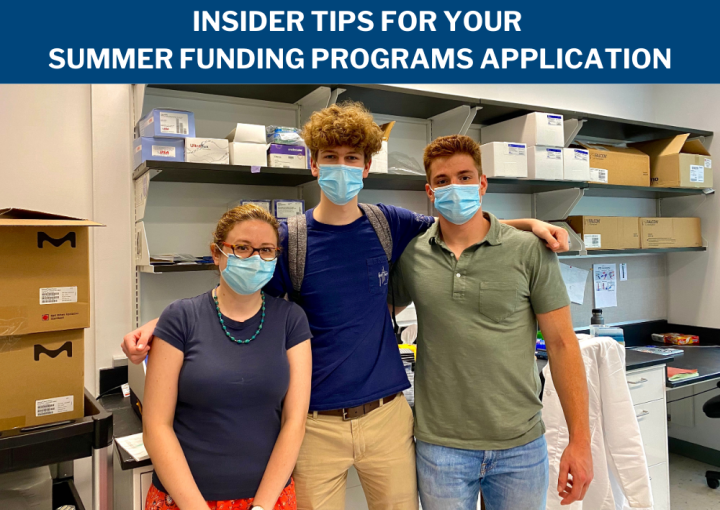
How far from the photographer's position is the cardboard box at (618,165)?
10.3 ft

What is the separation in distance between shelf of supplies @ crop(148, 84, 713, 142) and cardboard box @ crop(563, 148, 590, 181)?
0.25m

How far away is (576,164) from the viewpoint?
2.90m

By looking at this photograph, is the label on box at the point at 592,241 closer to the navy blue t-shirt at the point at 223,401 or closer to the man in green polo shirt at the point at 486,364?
the man in green polo shirt at the point at 486,364

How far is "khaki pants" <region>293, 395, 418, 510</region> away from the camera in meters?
1.31

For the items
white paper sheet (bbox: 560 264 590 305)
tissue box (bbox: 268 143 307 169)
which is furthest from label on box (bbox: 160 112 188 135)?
white paper sheet (bbox: 560 264 590 305)

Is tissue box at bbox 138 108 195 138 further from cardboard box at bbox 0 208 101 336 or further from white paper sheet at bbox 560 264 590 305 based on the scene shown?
white paper sheet at bbox 560 264 590 305

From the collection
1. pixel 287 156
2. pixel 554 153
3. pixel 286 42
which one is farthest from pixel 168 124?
pixel 554 153

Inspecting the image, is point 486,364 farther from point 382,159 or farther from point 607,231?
point 607,231

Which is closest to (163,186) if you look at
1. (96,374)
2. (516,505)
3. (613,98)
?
(96,374)

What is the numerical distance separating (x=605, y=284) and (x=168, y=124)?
10.00ft

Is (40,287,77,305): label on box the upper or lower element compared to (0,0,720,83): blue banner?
lower

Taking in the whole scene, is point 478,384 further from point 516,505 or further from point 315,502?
point 315,502

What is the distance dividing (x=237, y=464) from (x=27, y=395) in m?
0.53

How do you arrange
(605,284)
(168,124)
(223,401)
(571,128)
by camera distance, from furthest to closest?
(605,284)
(571,128)
(168,124)
(223,401)
